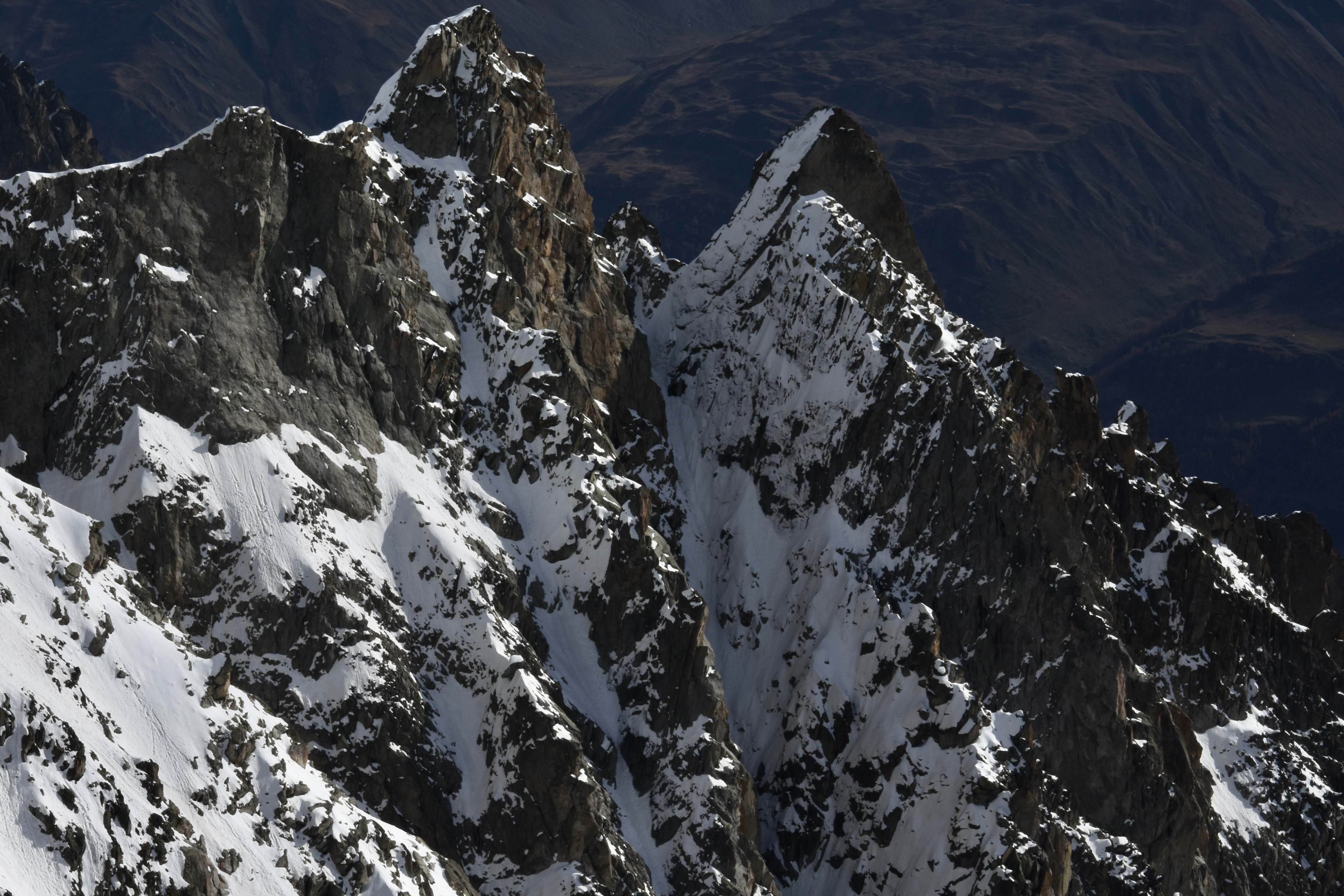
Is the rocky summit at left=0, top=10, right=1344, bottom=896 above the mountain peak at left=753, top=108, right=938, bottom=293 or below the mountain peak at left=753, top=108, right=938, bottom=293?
below

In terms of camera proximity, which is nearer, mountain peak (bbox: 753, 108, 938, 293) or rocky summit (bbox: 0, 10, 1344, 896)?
rocky summit (bbox: 0, 10, 1344, 896)

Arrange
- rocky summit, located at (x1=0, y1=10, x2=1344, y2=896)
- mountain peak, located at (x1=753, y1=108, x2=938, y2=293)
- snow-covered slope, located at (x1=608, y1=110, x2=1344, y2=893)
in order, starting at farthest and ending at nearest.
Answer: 1. mountain peak, located at (x1=753, y1=108, x2=938, y2=293)
2. snow-covered slope, located at (x1=608, y1=110, x2=1344, y2=893)
3. rocky summit, located at (x1=0, y1=10, x2=1344, y2=896)

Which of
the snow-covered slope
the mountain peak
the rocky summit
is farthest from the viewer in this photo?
the mountain peak

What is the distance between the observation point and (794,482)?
15275 centimetres

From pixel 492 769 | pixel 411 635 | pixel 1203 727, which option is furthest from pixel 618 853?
pixel 1203 727

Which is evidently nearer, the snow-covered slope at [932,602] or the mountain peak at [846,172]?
the snow-covered slope at [932,602]

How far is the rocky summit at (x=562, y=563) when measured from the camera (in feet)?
345

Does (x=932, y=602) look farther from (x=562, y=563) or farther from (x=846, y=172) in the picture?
(x=846, y=172)

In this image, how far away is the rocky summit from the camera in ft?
345

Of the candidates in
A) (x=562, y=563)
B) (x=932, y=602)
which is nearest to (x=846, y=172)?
(x=932, y=602)

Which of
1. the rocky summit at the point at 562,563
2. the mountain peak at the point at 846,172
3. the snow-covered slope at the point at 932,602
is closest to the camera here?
the rocky summit at the point at 562,563

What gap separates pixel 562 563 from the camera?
130 meters

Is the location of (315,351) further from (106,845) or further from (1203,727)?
(1203,727)

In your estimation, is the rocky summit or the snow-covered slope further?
the snow-covered slope
